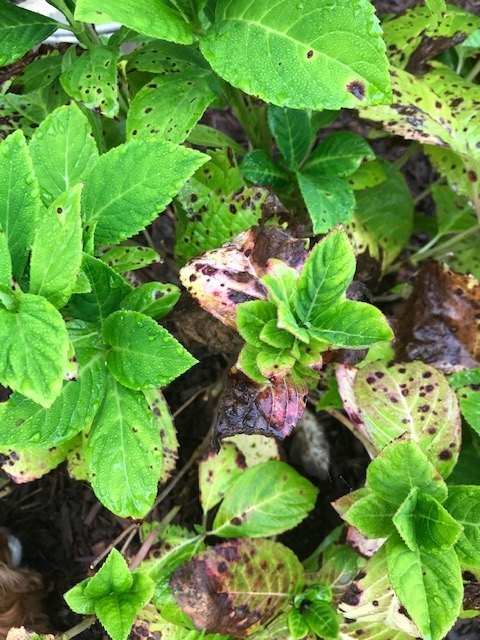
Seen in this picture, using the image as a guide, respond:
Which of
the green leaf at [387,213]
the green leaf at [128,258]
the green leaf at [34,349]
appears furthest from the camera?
the green leaf at [387,213]

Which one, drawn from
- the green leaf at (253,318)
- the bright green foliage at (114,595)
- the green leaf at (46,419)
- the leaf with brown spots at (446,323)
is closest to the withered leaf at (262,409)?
the green leaf at (253,318)

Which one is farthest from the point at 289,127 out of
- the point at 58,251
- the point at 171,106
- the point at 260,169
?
the point at 58,251

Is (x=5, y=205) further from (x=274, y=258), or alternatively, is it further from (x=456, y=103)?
(x=456, y=103)

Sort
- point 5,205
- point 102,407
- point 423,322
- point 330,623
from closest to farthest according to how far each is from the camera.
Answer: point 5,205 < point 102,407 < point 330,623 < point 423,322

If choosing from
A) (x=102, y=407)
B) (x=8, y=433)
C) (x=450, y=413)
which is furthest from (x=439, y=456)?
(x=8, y=433)

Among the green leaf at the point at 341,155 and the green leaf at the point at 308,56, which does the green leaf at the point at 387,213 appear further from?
the green leaf at the point at 308,56

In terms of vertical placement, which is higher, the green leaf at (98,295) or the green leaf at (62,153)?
the green leaf at (62,153)

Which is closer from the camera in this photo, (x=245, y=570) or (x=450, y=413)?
(x=450, y=413)
